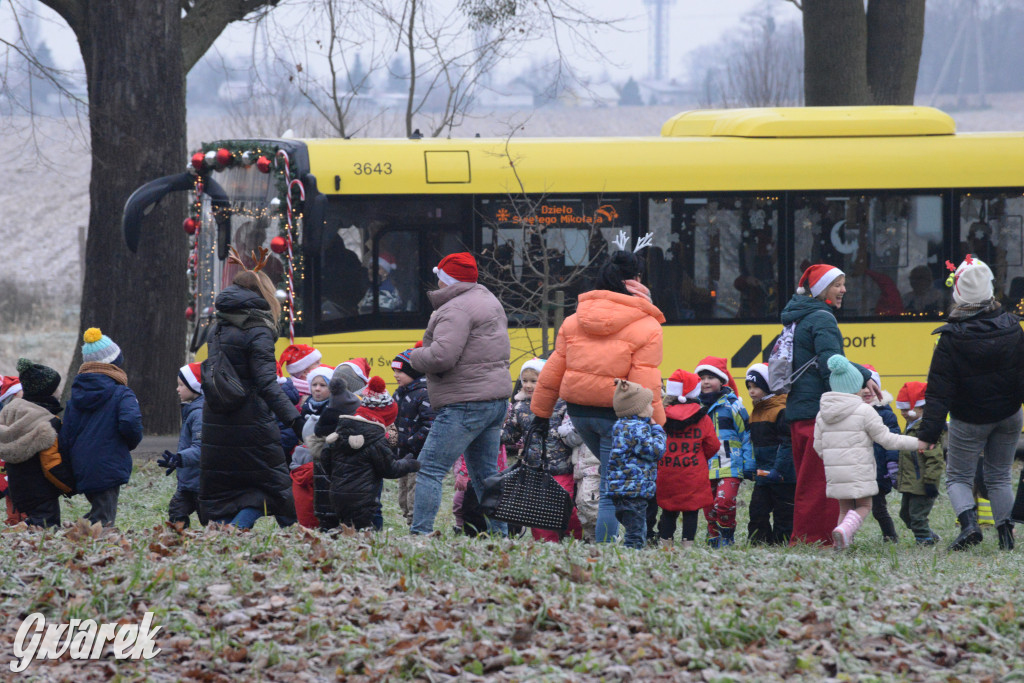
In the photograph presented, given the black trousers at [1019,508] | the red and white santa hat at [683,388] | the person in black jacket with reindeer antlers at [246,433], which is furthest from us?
the red and white santa hat at [683,388]

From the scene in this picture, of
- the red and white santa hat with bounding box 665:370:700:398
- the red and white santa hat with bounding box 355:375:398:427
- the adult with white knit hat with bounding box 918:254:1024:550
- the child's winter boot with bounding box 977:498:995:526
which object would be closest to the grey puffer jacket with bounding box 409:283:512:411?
the red and white santa hat with bounding box 355:375:398:427

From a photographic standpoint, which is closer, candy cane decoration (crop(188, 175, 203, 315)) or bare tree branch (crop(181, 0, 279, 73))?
candy cane decoration (crop(188, 175, 203, 315))

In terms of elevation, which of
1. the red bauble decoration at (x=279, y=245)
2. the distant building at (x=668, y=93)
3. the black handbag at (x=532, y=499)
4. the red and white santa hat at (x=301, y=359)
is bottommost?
the black handbag at (x=532, y=499)

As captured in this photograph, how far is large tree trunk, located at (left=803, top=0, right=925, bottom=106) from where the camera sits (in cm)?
1800

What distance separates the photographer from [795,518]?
28.5ft

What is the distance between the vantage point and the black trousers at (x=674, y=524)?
8891 mm

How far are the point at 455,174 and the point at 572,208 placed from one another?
4.29 feet

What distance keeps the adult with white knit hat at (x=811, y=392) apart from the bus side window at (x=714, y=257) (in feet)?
18.5

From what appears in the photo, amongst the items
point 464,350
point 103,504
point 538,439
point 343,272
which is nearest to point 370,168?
point 343,272

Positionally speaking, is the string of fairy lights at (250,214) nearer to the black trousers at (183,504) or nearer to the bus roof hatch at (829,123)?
the black trousers at (183,504)

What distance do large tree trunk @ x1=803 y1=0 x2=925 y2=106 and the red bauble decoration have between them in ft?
27.3

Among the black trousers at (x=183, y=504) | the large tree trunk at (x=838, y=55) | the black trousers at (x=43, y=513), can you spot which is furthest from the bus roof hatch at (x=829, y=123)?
the black trousers at (x=43, y=513)

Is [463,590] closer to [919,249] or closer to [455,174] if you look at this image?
[455,174]

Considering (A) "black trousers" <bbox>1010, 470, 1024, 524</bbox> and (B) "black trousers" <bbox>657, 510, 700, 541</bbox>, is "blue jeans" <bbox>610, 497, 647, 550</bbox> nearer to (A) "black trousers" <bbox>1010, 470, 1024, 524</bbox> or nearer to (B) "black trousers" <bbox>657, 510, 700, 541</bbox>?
(B) "black trousers" <bbox>657, 510, 700, 541</bbox>
